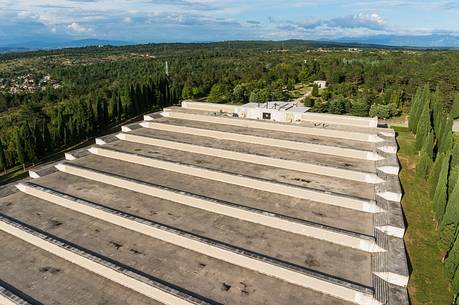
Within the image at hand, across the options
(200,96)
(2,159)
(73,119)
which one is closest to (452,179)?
(2,159)

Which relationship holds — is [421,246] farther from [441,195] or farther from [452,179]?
[452,179]

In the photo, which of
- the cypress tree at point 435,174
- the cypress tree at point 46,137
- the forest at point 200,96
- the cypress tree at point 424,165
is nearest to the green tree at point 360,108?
the forest at point 200,96

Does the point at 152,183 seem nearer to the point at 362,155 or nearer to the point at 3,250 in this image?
the point at 3,250

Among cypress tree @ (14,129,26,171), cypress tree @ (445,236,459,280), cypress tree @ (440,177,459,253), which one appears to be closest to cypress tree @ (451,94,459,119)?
cypress tree @ (440,177,459,253)

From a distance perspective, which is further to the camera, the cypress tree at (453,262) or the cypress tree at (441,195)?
the cypress tree at (441,195)

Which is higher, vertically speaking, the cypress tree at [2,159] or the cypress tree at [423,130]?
the cypress tree at [423,130]

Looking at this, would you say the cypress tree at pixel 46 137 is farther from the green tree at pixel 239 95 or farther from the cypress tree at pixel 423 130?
the cypress tree at pixel 423 130

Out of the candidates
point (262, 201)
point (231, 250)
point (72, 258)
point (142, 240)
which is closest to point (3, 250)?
point (72, 258)
